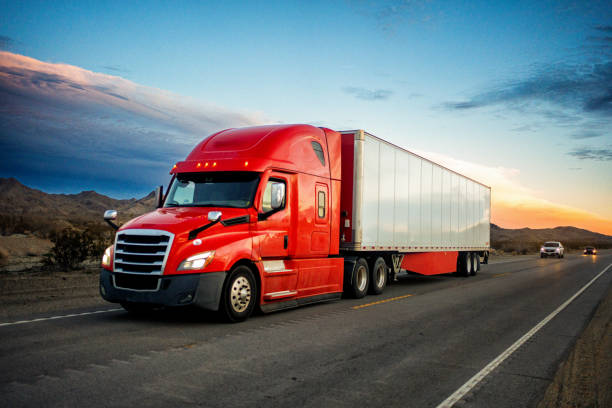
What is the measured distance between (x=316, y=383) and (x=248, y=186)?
464 centimetres

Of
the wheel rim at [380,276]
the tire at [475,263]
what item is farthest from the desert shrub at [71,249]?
the tire at [475,263]

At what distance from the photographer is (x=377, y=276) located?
13.7 metres

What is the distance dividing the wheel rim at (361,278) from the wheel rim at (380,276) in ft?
2.23

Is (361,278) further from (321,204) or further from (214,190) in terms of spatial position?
(214,190)

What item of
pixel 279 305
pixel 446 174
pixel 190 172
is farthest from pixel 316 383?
pixel 446 174

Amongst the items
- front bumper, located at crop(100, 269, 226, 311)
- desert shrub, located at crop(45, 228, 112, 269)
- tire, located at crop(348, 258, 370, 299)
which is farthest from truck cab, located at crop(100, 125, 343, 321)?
desert shrub, located at crop(45, 228, 112, 269)

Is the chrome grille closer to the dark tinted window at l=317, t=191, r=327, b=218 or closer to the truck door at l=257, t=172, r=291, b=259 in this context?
the truck door at l=257, t=172, r=291, b=259

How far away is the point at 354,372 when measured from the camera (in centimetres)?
569

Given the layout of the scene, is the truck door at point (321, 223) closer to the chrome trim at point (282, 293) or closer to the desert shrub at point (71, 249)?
the chrome trim at point (282, 293)

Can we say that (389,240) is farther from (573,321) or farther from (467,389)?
(467,389)

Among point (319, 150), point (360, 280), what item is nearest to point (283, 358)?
point (319, 150)

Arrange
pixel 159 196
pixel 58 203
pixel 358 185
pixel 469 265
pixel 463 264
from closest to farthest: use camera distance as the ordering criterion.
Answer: pixel 159 196 → pixel 358 185 → pixel 463 264 → pixel 469 265 → pixel 58 203

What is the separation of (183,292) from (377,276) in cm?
709

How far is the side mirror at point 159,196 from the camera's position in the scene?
9820mm
